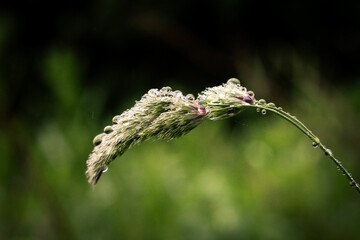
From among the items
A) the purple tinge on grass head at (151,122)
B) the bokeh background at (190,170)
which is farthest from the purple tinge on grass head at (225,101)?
the bokeh background at (190,170)

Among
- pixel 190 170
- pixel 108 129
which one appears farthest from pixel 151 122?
pixel 190 170

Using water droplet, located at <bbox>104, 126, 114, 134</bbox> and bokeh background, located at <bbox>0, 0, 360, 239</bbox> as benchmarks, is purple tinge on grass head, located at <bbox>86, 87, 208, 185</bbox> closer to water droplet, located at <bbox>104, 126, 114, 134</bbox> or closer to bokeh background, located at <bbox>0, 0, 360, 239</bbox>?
water droplet, located at <bbox>104, 126, 114, 134</bbox>

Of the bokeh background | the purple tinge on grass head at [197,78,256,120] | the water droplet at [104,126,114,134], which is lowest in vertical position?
the purple tinge on grass head at [197,78,256,120]

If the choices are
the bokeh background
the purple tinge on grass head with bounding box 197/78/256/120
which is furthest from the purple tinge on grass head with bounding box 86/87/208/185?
the bokeh background

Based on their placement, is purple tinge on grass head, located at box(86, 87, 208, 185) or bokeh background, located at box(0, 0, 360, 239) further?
bokeh background, located at box(0, 0, 360, 239)

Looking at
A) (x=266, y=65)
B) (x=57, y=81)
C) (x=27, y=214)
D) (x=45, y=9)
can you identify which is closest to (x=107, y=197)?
(x=27, y=214)

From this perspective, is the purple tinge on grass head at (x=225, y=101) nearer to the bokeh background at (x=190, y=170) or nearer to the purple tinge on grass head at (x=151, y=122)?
the purple tinge on grass head at (x=151, y=122)

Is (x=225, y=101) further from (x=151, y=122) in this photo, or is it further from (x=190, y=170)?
(x=190, y=170)
